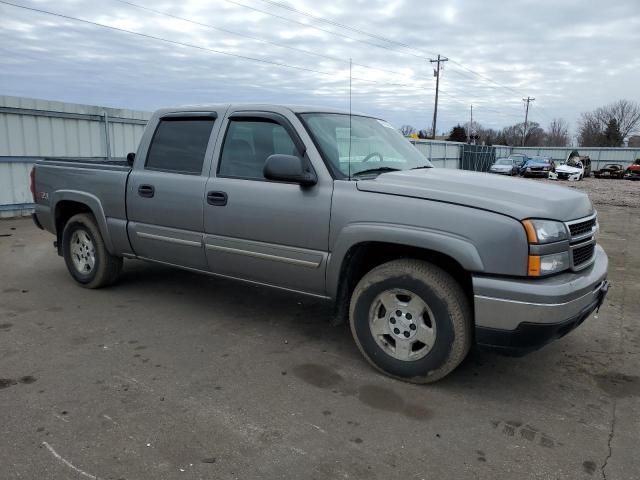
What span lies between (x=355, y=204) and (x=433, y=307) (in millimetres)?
870

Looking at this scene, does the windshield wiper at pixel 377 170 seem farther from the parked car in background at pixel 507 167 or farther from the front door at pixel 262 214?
the parked car in background at pixel 507 167

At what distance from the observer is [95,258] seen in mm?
5484

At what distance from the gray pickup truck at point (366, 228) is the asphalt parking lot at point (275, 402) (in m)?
0.43

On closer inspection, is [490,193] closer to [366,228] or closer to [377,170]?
[366,228]

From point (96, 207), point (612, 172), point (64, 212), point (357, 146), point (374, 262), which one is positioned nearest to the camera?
point (374, 262)

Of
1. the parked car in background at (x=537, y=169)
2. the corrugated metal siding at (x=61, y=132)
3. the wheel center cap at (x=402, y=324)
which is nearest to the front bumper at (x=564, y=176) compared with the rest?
the parked car in background at (x=537, y=169)

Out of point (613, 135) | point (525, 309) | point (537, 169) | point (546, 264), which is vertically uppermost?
point (613, 135)

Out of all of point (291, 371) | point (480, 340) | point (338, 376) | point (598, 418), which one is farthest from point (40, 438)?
point (598, 418)

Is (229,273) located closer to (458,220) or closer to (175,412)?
(175,412)

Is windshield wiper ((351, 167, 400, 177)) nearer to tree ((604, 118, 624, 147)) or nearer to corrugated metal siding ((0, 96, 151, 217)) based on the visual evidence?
corrugated metal siding ((0, 96, 151, 217))

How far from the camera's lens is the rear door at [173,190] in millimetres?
4445

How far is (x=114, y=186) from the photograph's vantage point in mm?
5031

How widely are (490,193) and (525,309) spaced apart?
2.55 feet

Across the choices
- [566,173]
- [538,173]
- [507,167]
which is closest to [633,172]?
[566,173]
